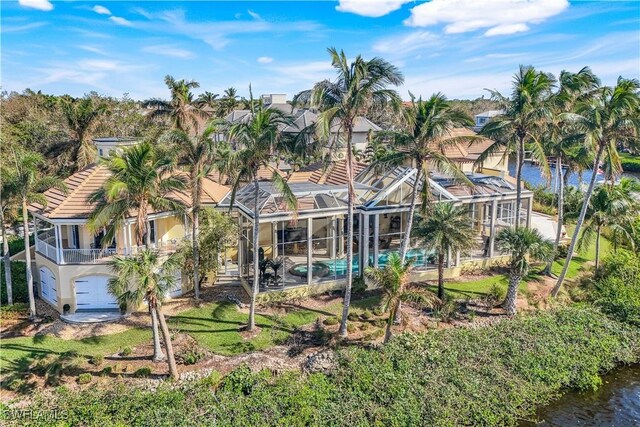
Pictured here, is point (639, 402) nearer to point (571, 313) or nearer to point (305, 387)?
point (571, 313)

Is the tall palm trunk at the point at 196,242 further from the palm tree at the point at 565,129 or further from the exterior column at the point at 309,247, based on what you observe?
the palm tree at the point at 565,129

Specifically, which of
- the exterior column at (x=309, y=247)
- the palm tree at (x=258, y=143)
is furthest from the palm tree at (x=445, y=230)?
the palm tree at (x=258, y=143)

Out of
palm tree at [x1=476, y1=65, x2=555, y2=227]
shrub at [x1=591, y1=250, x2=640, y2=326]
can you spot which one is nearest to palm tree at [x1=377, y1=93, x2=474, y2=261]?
palm tree at [x1=476, y1=65, x2=555, y2=227]

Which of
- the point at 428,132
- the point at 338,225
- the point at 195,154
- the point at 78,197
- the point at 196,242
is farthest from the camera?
A: the point at 338,225

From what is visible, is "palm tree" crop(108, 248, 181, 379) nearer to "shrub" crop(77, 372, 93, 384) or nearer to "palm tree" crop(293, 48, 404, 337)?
"shrub" crop(77, 372, 93, 384)

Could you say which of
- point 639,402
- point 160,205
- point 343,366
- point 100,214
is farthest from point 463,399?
point 100,214

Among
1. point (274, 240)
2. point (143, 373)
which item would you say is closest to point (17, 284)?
point (143, 373)

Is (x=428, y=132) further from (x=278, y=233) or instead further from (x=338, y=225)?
(x=278, y=233)
